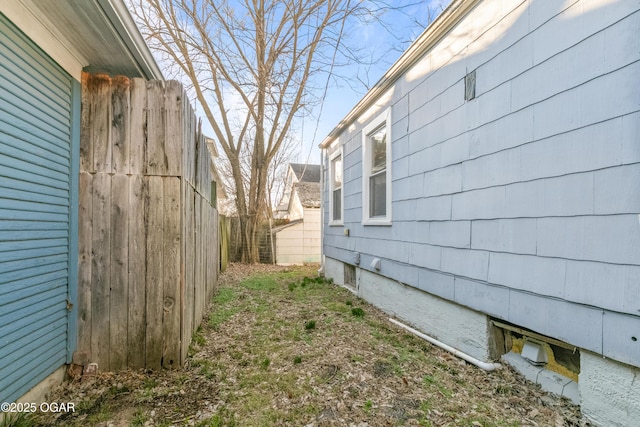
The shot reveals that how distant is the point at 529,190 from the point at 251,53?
27.7 feet

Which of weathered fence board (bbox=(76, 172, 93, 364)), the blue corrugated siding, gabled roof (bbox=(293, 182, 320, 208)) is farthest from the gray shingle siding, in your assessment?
gabled roof (bbox=(293, 182, 320, 208))

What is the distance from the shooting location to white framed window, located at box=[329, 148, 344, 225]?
6.70 metres

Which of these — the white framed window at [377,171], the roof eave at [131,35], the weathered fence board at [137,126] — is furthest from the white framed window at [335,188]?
the weathered fence board at [137,126]

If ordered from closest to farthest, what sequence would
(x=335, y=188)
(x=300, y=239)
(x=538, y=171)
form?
(x=538, y=171) < (x=335, y=188) < (x=300, y=239)

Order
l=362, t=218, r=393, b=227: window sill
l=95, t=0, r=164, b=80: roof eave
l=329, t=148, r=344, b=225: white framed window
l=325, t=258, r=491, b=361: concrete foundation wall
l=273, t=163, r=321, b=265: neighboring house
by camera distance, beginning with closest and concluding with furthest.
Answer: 1. l=95, t=0, r=164, b=80: roof eave
2. l=325, t=258, r=491, b=361: concrete foundation wall
3. l=362, t=218, r=393, b=227: window sill
4. l=329, t=148, r=344, b=225: white framed window
5. l=273, t=163, r=321, b=265: neighboring house

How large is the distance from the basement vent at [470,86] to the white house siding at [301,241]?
321 inches

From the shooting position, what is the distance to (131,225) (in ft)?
8.23

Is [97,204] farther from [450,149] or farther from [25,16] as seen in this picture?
[450,149]

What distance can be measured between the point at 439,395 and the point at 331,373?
2.77 feet

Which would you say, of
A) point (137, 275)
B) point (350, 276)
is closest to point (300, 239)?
point (350, 276)

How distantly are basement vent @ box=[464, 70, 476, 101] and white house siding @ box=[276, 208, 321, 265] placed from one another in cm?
817

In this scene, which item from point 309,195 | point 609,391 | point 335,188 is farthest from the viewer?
point 309,195

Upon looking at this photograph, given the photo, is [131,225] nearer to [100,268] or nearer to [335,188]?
[100,268]

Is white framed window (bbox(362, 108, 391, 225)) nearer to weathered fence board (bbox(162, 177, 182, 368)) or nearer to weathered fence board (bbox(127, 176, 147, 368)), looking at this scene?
weathered fence board (bbox(162, 177, 182, 368))
